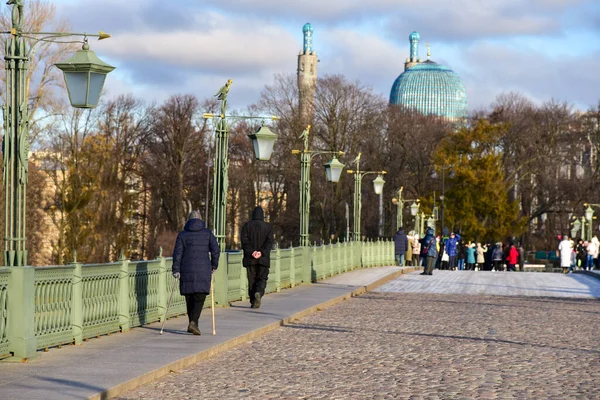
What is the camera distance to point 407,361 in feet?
43.6

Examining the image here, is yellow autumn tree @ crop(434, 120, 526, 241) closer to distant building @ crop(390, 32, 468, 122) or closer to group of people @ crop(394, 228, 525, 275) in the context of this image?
group of people @ crop(394, 228, 525, 275)

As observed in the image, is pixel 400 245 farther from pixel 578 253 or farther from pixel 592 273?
pixel 578 253

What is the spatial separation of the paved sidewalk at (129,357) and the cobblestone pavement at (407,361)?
0.19m

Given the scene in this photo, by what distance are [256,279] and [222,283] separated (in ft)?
1.93

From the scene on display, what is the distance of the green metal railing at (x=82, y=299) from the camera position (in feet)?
39.1

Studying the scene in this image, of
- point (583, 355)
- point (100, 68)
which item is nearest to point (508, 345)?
point (583, 355)

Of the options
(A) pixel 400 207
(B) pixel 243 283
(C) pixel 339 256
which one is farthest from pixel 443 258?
(B) pixel 243 283

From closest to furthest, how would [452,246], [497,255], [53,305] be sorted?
1. [53,305]
2. [452,246]
3. [497,255]

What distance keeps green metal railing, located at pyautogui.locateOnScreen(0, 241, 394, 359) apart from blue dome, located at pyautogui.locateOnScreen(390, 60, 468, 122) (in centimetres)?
15229

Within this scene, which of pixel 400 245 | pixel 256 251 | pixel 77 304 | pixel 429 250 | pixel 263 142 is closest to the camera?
pixel 77 304

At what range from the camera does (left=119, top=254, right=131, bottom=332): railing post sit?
49.6 feet

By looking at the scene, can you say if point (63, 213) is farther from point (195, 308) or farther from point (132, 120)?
point (195, 308)

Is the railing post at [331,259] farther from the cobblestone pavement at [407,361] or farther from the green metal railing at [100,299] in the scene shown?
the green metal railing at [100,299]

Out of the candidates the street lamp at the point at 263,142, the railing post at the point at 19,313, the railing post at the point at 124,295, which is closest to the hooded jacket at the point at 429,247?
the street lamp at the point at 263,142
